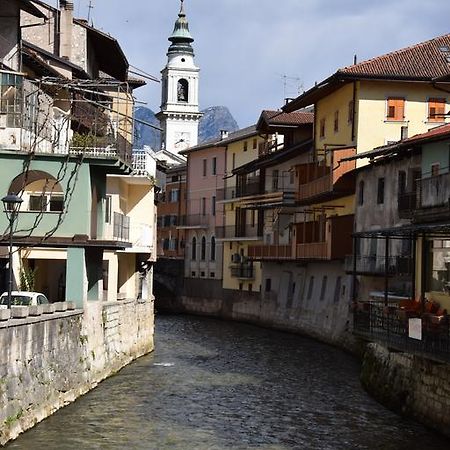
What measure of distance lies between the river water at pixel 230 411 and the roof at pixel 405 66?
1406cm

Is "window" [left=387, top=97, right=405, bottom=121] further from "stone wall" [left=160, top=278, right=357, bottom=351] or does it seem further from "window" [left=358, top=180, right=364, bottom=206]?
"stone wall" [left=160, top=278, right=357, bottom=351]

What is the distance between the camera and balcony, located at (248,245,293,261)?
213 ft

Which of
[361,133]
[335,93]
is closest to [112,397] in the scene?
[361,133]

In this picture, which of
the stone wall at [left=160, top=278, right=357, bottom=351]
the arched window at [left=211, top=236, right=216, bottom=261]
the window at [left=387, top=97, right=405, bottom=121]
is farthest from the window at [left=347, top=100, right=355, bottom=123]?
the arched window at [left=211, top=236, right=216, bottom=261]

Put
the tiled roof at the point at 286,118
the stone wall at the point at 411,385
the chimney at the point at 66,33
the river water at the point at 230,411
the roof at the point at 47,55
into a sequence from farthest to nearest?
the tiled roof at the point at 286,118
the chimney at the point at 66,33
the roof at the point at 47,55
the stone wall at the point at 411,385
the river water at the point at 230,411

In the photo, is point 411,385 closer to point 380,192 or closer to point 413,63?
point 380,192

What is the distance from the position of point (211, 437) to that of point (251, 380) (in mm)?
12554

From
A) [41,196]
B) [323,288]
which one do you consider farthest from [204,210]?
[41,196]

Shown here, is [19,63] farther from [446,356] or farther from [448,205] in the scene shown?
[446,356]

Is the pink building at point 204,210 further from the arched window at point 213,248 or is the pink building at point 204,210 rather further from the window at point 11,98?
the window at point 11,98

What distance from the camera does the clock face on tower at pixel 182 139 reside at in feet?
478

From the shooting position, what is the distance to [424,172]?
37750 millimetres

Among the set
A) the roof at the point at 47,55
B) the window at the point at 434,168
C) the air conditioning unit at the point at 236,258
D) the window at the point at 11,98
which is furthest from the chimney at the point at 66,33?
the air conditioning unit at the point at 236,258

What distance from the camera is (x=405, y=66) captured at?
55812 millimetres
